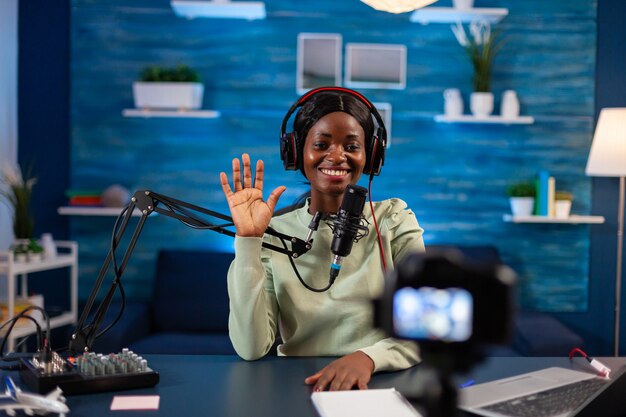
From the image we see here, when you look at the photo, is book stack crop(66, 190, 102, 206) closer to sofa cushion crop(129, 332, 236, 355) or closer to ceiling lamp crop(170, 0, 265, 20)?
sofa cushion crop(129, 332, 236, 355)

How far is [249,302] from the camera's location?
1.60 m

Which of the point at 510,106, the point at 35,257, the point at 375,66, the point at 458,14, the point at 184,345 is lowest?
the point at 184,345

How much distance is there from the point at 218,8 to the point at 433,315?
A: 139 inches

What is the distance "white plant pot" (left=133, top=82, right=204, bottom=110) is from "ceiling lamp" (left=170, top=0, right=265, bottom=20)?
421 millimetres

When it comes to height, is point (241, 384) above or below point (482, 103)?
below

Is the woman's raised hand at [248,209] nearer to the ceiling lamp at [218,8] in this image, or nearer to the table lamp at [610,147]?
the ceiling lamp at [218,8]

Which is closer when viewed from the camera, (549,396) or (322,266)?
(549,396)

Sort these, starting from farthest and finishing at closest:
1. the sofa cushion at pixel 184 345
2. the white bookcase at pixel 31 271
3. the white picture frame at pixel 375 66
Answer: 1. the white picture frame at pixel 375 66
2. the sofa cushion at pixel 184 345
3. the white bookcase at pixel 31 271

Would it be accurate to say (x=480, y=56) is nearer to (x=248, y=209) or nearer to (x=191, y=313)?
(x=191, y=313)

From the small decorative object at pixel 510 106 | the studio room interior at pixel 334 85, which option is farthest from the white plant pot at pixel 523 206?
the small decorative object at pixel 510 106

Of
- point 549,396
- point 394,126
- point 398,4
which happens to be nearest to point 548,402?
point 549,396

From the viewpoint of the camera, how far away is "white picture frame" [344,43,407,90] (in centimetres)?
414

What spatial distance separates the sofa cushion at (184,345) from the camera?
3455 millimetres

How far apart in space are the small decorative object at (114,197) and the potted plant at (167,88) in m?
0.49
